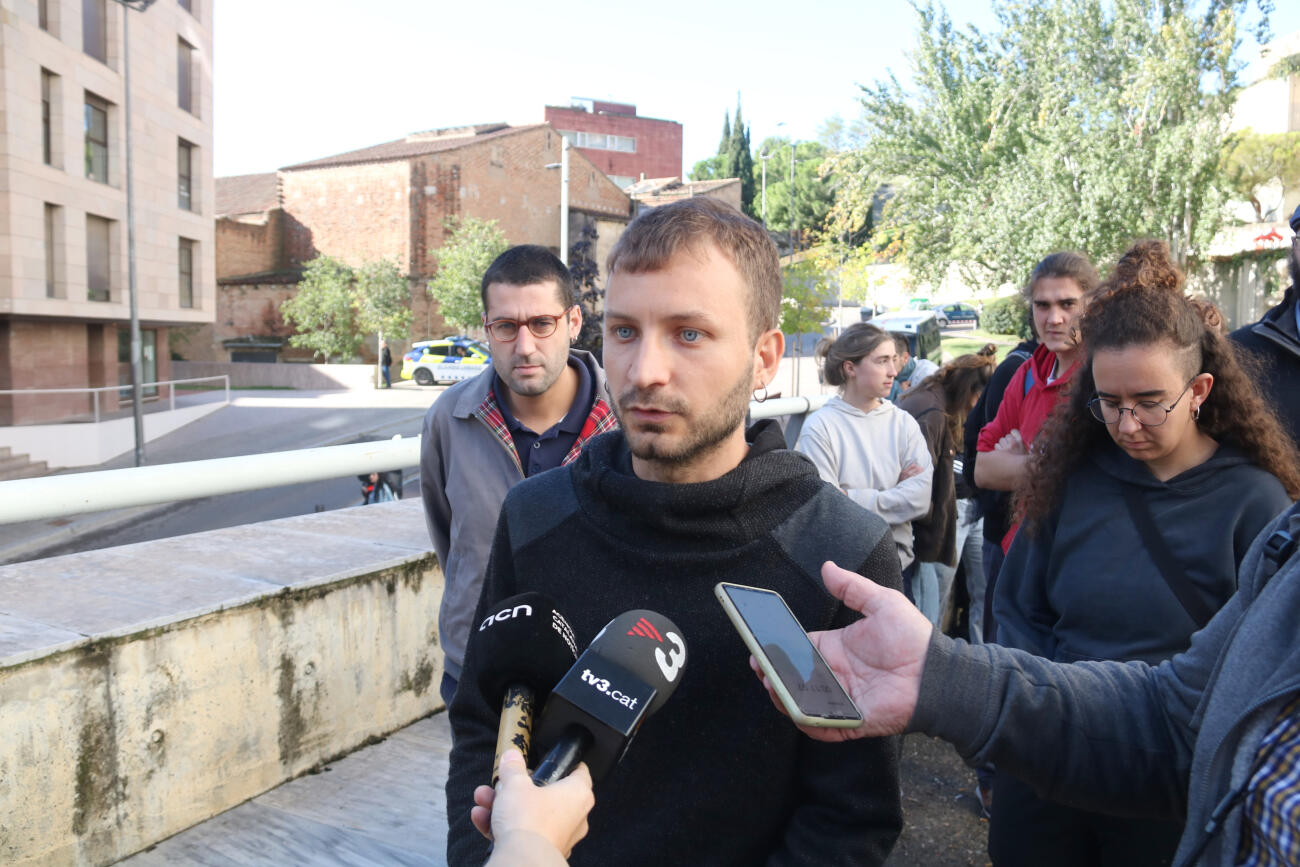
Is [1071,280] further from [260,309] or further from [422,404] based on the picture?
[260,309]

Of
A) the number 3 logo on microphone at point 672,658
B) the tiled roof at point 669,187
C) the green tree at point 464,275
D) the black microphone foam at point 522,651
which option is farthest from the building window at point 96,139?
the tiled roof at point 669,187

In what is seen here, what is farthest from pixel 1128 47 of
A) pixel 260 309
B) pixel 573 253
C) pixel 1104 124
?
pixel 260 309

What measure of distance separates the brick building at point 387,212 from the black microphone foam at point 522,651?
46.0m

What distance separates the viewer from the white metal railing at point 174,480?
8.34 ft

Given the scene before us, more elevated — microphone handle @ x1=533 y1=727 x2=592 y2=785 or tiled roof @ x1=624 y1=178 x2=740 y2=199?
tiled roof @ x1=624 y1=178 x2=740 y2=199

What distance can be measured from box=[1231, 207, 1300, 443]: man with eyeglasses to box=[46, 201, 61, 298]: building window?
29.5 meters

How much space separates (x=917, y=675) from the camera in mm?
1642

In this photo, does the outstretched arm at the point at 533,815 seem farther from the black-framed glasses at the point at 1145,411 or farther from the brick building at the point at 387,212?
the brick building at the point at 387,212

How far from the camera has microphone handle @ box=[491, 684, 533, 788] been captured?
4.26ft

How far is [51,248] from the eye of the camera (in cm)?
2641

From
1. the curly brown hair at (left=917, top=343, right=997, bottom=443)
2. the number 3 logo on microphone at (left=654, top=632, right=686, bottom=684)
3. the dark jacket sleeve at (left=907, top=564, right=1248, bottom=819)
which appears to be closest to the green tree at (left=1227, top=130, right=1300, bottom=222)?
the curly brown hair at (left=917, top=343, right=997, bottom=443)

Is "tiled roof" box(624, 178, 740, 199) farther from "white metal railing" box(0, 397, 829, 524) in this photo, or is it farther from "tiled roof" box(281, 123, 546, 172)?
"white metal railing" box(0, 397, 829, 524)

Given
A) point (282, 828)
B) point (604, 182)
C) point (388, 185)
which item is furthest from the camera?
point (604, 182)

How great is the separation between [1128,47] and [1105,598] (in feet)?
93.5
